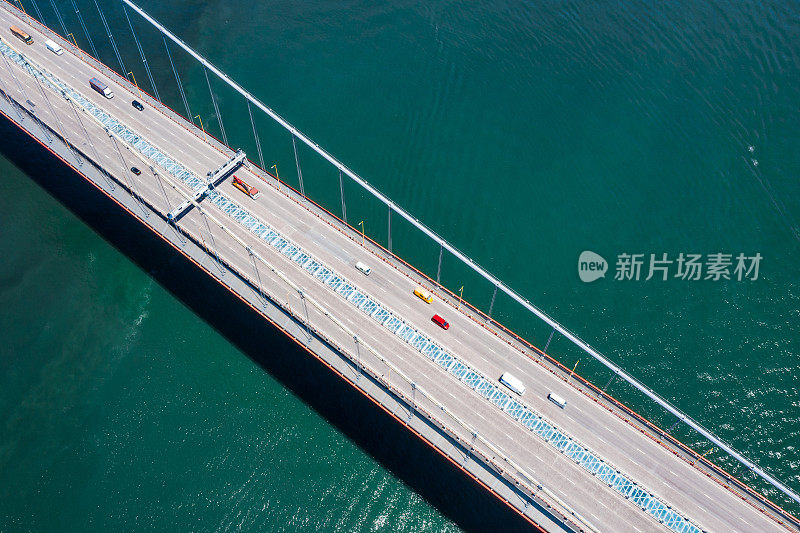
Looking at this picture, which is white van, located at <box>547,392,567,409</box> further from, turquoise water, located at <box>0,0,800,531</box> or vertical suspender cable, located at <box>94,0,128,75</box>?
vertical suspender cable, located at <box>94,0,128,75</box>

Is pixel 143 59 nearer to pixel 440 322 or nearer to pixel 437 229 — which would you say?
pixel 437 229

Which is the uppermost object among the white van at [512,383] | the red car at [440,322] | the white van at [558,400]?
the red car at [440,322]

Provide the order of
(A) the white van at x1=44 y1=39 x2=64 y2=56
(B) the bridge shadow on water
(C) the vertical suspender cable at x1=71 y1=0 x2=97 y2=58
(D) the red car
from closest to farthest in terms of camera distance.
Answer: (B) the bridge shadow on water, (D) the red car, (A) the white van at x1=44 y1=39 x2=64 y2=56, (C) the vertical suspender cable at x1=71 y1=0 x2=97 y2=58

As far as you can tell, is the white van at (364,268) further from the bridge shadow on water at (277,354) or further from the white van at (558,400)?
the white van at (558,400)

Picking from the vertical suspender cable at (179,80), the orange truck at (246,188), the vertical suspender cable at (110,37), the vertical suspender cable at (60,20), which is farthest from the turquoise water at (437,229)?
the orange truck at (246,188)

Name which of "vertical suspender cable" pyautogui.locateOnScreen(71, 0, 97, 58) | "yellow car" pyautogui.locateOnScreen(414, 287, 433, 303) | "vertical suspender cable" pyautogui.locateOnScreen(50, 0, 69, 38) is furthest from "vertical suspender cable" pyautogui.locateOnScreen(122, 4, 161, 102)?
"yellow car" pyautogui.locateOnScreen(414, 287, 433, 303)

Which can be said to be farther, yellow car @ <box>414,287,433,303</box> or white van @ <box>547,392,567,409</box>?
yellow car @ <box>414,287,433,303</box>

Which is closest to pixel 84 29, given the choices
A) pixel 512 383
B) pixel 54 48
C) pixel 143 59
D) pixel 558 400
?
pixel 143 59
